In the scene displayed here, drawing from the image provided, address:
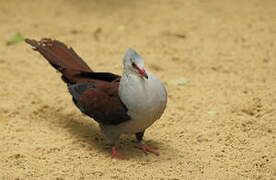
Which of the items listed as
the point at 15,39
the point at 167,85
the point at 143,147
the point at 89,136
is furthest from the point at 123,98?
the point at 15,39

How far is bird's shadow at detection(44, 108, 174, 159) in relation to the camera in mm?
4277

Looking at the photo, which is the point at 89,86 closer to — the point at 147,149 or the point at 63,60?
the point at 63,60

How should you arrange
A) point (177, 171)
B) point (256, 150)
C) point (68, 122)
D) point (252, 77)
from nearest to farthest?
point (177, 171)
point (256, 150)
point (68, 122)
point (252, 77)

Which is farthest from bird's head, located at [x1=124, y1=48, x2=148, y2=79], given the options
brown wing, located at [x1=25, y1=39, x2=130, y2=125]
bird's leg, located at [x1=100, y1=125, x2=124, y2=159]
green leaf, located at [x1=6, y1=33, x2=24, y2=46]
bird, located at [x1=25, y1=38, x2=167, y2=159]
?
green leaf, located at [x1=6, y1=33, x2=24, y2=46]

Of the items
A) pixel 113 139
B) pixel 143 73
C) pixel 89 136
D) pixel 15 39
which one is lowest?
pixel 15 39

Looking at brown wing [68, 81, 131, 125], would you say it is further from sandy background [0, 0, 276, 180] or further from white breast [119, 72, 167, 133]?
sandy background [0, 0, 276, 180]

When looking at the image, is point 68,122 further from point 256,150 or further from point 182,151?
point 256,150

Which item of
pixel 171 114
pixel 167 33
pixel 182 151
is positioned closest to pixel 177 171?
pixel 182 151

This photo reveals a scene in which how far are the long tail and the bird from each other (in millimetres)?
11

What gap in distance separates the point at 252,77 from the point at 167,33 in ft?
4.98

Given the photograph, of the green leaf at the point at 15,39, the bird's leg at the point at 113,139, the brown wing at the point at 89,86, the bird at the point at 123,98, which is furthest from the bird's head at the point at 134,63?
the green leaf at the point at 15,39

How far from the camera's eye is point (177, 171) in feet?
12.8

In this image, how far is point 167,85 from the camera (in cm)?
538

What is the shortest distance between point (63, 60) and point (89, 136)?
67 cm
